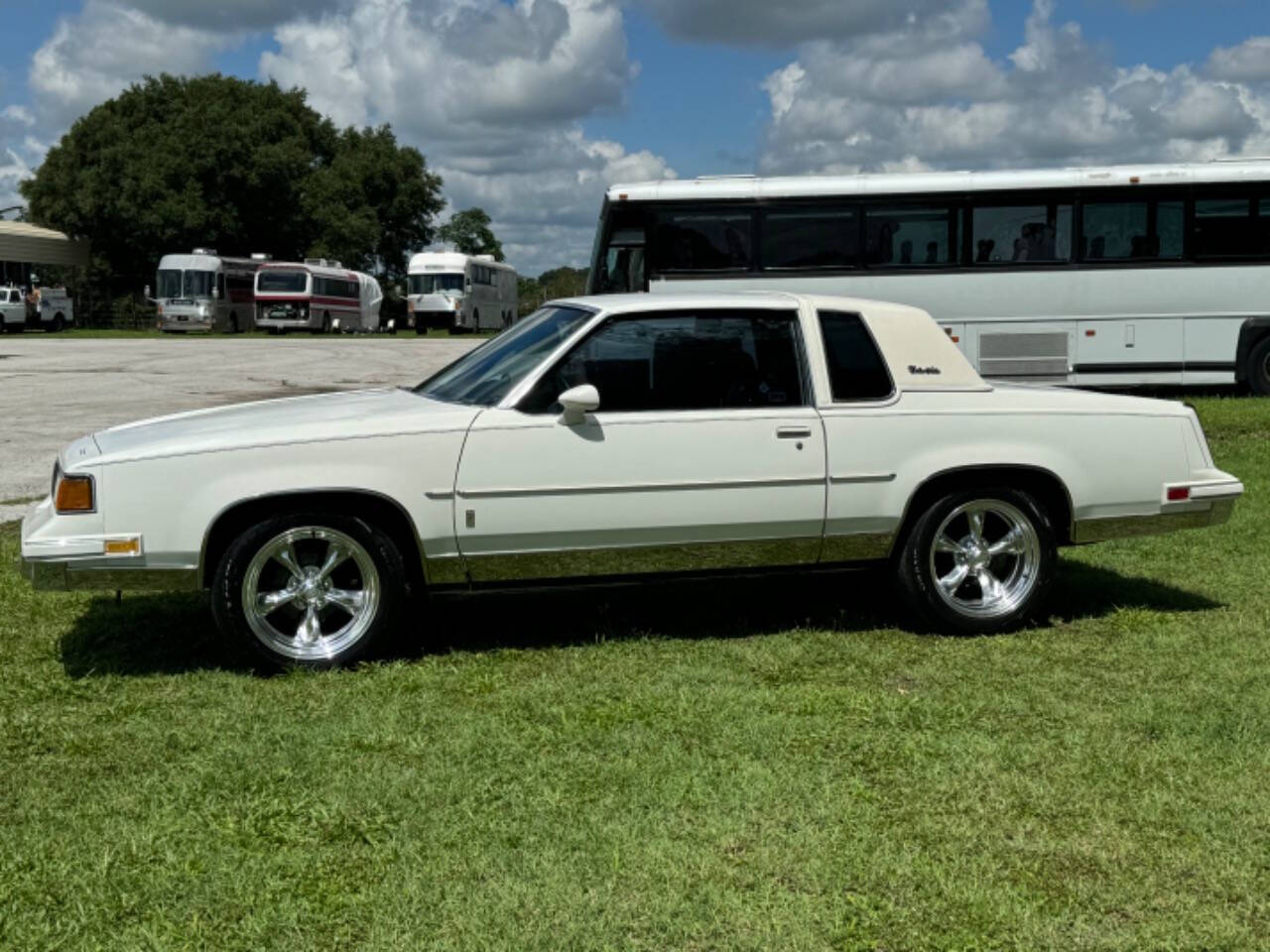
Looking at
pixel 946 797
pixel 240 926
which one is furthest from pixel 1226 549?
pixel 240 926

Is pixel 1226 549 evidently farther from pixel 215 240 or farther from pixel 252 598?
pixel 215 240

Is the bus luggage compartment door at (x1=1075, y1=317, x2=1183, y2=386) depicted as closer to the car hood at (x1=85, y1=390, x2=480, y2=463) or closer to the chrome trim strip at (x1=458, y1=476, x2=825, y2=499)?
the chrome trim strip at (x1=458, y1=476, x2=825, y2=499)

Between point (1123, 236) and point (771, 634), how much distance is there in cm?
1347

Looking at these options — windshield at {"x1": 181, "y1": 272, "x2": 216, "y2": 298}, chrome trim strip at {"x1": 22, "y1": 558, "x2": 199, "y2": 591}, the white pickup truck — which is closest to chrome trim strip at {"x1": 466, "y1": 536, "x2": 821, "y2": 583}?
chrome trim strip at {"x1": 22, "y1": 558, "x2": 199, "y2": 591}

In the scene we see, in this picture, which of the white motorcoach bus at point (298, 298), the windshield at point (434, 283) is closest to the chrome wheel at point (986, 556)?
the white motorcoach bus at point (298, 298)

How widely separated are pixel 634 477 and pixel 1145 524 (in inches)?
96.4

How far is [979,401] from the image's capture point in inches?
249

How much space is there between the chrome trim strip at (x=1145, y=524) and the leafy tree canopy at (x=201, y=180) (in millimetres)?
59068

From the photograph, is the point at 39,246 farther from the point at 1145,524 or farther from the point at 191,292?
the point at 1145,524

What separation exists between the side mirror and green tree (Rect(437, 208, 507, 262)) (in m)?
122

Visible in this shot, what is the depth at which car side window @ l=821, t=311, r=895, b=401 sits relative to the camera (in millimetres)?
6191

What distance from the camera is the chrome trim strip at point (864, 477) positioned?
6.09 m

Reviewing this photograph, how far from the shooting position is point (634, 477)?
5863 millimetres

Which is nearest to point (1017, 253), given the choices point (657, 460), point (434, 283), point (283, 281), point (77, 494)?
point (657, 460)
